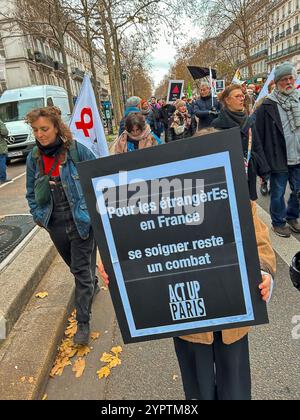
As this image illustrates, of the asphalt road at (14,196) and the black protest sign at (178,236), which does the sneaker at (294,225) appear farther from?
the asphalt road at (14,196)

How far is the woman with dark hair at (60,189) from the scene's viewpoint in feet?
8.66

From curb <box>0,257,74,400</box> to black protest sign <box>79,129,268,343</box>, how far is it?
1.30 meters

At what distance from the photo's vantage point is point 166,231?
1.36 m

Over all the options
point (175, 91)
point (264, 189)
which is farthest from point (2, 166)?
point (264, 189)

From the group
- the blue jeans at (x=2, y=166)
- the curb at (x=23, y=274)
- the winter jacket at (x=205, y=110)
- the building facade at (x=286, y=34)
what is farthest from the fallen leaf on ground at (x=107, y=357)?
the building facade at (x=286, y=34)

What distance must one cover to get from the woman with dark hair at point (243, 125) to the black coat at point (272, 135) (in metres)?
0.10

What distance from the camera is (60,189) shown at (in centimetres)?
272

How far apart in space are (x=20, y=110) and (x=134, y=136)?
10.8 metres

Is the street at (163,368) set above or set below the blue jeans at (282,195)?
below

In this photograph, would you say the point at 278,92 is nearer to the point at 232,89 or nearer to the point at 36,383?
the point at 232,89

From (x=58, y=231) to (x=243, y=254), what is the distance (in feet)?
6.08

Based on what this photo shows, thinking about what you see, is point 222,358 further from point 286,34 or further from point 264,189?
point 286,34

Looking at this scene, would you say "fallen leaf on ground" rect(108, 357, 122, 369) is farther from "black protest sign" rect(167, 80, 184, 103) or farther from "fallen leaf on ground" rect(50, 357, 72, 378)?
"black protest sign" rect(167, 80, 184, 103)

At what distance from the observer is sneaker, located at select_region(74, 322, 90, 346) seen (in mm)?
2852
